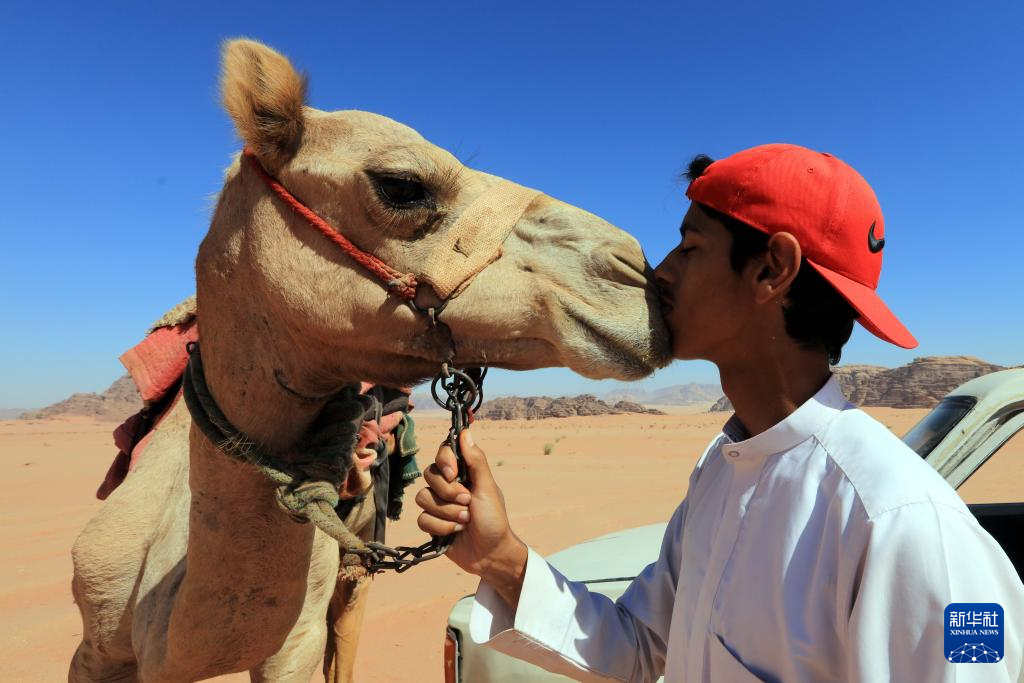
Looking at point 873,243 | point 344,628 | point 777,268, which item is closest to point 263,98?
point 777,268

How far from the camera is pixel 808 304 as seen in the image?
138 centimetres

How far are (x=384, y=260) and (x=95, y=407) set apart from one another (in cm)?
6959

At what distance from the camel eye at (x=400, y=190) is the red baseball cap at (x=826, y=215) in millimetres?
817

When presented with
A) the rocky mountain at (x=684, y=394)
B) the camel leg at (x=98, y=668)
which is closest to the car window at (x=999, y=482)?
the camel leg at (x=98, y=668)

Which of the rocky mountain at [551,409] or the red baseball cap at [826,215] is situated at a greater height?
the rocky mountain at [551,409]

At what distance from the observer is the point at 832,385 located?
1383 millimetres

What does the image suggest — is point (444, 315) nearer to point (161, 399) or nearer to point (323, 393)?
point (323, 393)

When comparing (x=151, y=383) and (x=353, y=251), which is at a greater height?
→ (x=353, y=251)

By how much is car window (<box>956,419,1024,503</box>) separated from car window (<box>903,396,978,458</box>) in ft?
15.3

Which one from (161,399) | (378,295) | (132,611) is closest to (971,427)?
(378,295)

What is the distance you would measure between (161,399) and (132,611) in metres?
0.96

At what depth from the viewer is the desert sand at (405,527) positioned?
560 cm

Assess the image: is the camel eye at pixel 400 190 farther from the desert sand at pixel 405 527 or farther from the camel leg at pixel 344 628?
the desert sand at pixel 405 527

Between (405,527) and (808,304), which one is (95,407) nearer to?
(405,527)
